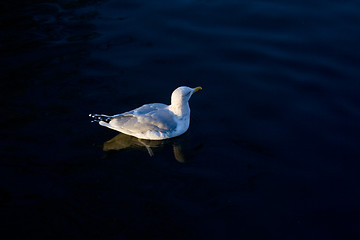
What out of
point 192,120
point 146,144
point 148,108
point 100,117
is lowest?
point 146,144

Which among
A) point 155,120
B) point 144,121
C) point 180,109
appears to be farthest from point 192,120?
point 144,121

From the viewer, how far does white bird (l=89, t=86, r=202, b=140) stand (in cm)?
767

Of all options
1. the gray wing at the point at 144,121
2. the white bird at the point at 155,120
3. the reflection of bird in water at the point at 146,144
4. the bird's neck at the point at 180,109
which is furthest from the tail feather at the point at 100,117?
the bird's neck at the point at 180,109

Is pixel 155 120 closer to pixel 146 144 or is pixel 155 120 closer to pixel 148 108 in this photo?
pixel 148 108

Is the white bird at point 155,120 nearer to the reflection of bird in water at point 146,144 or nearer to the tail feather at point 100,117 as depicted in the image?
the tail feather at point 100,117

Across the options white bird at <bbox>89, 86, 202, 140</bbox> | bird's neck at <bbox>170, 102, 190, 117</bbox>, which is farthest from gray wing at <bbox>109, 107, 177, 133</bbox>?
bird's neck at <bbox>170, 102, 190, 117</bbox>

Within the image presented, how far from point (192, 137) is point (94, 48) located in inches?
155

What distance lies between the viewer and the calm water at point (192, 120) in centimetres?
626

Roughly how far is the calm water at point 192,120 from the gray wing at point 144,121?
0.33m

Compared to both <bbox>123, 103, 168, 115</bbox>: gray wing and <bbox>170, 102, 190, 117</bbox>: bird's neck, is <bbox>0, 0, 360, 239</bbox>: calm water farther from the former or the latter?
<bbox>123, 103, 168, 115</bbox>: gray wing

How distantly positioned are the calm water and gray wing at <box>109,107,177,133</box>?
33 centimetres

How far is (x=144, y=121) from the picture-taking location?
7.67 meters

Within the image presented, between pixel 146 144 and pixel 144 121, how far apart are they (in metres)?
0.44

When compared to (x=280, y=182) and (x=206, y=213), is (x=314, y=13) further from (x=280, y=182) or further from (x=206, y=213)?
(x=206, y=213)
